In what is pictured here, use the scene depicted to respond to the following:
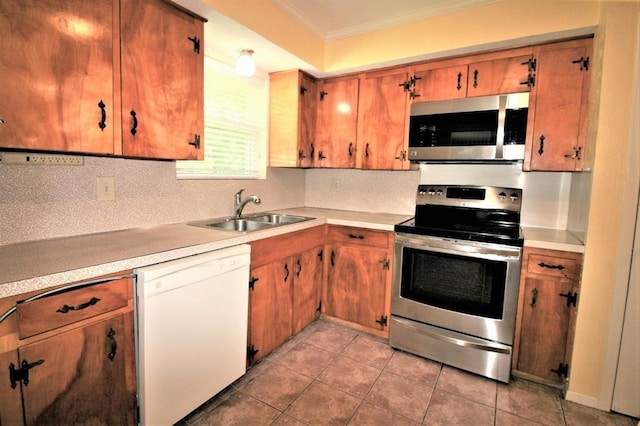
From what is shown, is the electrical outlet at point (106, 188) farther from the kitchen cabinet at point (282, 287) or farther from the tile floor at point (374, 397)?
the tile floor at point (374, 397)

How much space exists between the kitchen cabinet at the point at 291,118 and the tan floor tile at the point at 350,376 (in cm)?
169

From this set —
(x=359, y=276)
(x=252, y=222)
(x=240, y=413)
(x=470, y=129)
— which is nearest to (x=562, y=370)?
(x=359, y=276)

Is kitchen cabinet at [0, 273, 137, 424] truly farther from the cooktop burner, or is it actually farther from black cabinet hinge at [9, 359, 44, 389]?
the cooktop burner

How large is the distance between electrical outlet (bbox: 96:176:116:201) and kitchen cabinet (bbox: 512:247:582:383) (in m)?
2.55

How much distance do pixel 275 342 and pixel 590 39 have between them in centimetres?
290

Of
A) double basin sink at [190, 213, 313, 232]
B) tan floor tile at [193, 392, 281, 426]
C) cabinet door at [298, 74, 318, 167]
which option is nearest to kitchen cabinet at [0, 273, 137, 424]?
tan floor tile at [193, 392, 281, 426]

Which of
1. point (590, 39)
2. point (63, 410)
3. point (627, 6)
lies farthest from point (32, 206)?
point (590, 39)

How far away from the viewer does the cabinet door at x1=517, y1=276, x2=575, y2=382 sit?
77.7 inches

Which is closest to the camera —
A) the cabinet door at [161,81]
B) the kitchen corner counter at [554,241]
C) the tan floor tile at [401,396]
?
the cabinet door at [161,81]

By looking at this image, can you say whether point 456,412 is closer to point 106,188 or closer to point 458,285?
point 458,285

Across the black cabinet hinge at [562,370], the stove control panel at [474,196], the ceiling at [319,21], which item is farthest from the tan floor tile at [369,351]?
the ceiling at [319,21]

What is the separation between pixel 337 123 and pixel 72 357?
98.4 inches

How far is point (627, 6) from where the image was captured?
169 centimetres

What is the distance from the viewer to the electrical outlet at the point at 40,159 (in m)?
1.44
